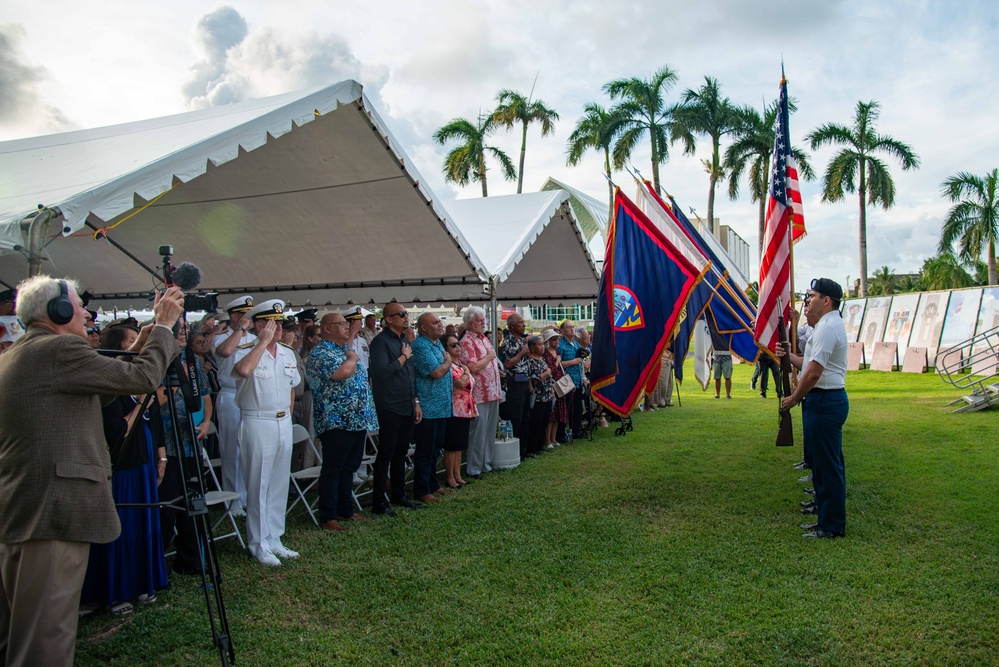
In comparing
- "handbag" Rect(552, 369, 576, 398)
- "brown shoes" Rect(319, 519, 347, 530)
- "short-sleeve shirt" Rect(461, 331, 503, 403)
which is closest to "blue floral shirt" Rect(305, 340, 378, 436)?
"brown shoes" Rect(319, 519, 347, 530)

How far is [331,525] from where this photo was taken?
580 cm

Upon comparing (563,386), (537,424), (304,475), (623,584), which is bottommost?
(623,584)

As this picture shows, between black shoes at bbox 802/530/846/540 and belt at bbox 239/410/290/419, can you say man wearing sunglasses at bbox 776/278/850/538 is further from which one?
belt at bbox 239/410/290/419

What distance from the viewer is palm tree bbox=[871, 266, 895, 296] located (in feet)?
156

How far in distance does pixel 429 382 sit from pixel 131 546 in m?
3.22

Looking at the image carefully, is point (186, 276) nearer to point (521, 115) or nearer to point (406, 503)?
point (406, 503)

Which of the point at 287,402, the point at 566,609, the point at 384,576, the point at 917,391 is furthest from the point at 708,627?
the point at 917,391

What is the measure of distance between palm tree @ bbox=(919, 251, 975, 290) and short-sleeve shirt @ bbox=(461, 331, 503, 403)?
3620cm

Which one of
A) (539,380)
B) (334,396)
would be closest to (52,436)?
(334,396)

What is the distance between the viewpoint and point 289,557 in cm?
507

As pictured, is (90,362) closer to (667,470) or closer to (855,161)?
(667,470)

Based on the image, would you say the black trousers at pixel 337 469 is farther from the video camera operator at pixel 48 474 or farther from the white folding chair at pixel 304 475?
the video camera operator at pixel 48 474

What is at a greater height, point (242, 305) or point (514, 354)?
point (242, 305)

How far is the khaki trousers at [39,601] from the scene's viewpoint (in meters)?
2.59
